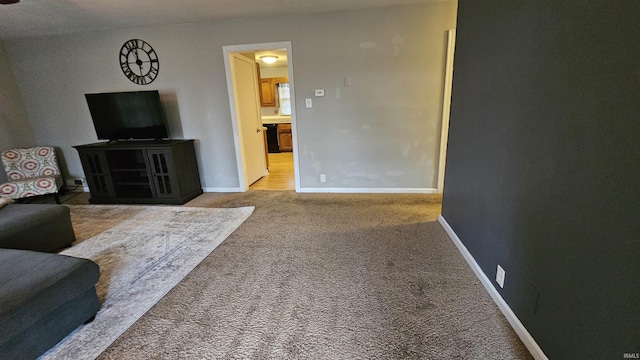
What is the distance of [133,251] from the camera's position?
2.59 m

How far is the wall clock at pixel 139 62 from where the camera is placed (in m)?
3.87

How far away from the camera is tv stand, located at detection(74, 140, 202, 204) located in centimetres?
373

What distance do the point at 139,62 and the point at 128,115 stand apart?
0.78m

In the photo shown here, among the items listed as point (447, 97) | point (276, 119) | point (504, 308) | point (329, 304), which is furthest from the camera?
point (276, 119)

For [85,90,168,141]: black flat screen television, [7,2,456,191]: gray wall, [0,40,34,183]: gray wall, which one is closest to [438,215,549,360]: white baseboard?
[7,2,456,191]: gray wall

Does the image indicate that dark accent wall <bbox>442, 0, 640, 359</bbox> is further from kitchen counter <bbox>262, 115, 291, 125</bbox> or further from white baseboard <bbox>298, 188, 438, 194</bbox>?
kitchen counter <bbox>262, 115, 291, 125</bbox>

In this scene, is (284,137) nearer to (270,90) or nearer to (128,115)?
(270,90)

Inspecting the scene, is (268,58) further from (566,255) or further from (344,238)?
(566,255)

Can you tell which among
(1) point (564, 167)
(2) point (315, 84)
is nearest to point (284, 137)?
(2) point (315, 84)

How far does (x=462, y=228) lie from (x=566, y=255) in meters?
1.21

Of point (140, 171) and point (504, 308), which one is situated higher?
point (140, 171)

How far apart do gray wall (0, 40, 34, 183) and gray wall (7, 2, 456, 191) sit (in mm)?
102

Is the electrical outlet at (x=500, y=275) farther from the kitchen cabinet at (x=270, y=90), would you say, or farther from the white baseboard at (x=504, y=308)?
the kitchen cabinet at (x=270, y=90)

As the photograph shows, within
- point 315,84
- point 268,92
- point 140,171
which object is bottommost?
point 140,171
